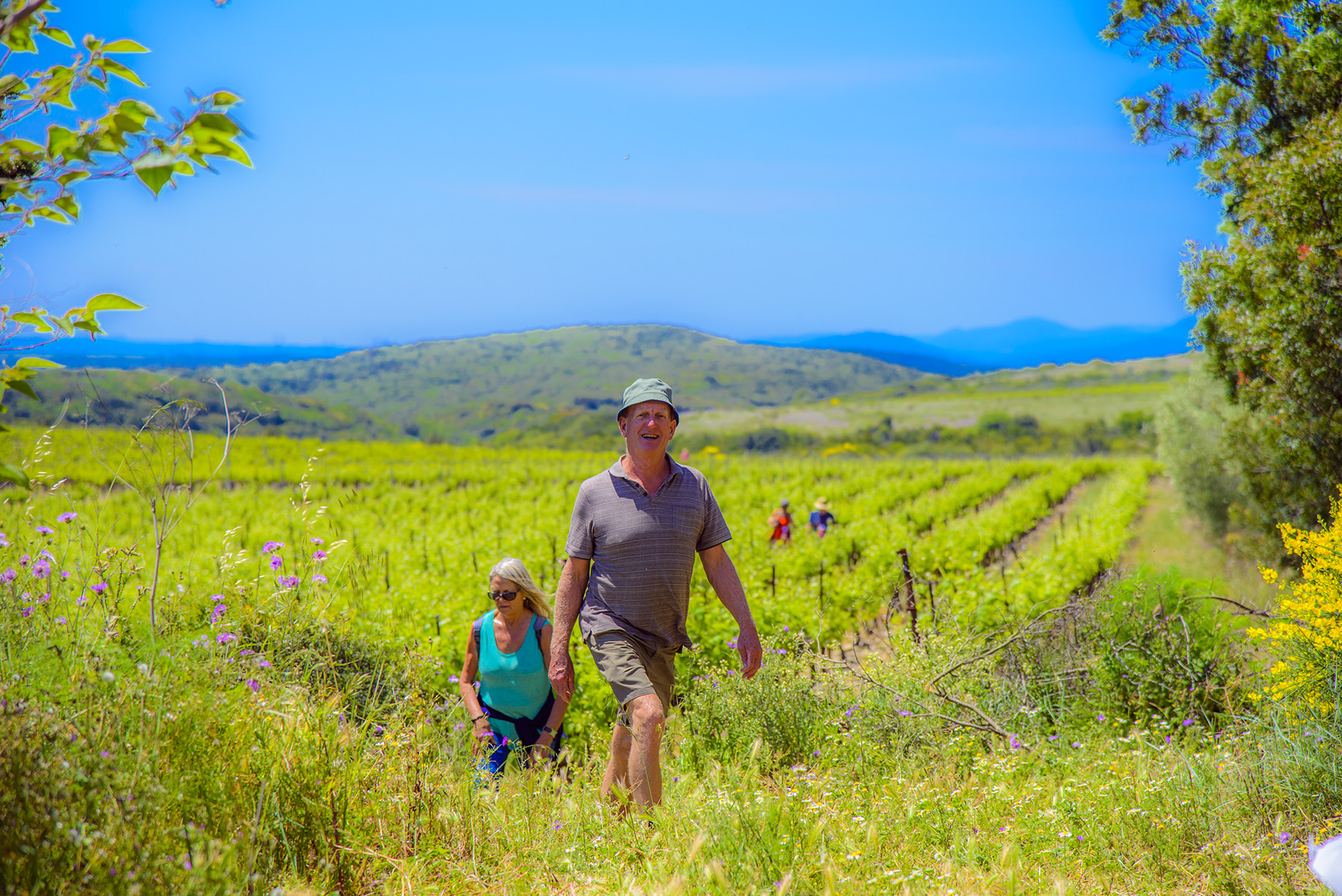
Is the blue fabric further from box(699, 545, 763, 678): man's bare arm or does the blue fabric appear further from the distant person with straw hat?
the distant person with straw hat

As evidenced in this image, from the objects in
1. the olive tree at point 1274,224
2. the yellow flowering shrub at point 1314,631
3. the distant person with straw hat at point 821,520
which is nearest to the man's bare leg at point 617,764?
the yellow flowering shrub at point 1314,631

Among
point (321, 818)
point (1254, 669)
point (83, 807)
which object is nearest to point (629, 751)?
point (321, 818)

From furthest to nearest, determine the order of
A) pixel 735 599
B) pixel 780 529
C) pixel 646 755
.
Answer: pixel 780 529
pixel 735 599
pixel 646 755

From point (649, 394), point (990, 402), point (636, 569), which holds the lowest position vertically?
point (636, 569)

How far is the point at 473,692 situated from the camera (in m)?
4.28

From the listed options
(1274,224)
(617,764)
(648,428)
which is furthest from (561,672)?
(1274,224)

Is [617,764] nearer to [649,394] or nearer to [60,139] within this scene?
[649,394]

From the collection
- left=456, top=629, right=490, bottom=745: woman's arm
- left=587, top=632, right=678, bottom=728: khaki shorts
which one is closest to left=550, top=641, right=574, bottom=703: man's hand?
left=587, top=632, right=678, bottom=728: khaki shorts

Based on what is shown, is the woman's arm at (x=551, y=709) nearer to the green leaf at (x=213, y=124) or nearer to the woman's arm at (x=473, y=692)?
the woman's arm at (x=473, y=692)

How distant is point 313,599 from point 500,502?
56.5ft

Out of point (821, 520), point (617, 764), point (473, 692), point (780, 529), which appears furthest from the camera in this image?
point (821, 520)

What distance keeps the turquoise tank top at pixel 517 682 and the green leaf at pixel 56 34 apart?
9.75ft

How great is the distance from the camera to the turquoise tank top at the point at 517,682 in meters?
4.14

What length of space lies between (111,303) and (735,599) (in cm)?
257
